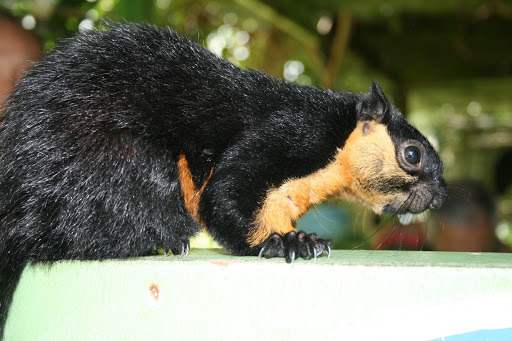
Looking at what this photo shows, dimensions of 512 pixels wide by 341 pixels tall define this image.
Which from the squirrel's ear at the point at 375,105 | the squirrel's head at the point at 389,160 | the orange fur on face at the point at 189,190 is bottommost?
the orange fur on face at the point at 189,190

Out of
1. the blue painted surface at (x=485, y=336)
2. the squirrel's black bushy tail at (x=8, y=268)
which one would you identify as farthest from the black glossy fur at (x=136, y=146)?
the blue painted surface at (x=485, y=336)

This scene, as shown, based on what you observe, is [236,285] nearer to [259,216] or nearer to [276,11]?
[259,216]

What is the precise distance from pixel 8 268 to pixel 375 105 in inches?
66.3

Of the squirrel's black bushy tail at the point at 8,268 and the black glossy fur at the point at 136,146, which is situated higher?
the black glossy fur at the point at 136,146

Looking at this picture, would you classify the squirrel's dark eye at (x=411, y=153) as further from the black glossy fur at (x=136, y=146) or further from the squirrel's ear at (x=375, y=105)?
the black glossy fur at (x=136, y=146)

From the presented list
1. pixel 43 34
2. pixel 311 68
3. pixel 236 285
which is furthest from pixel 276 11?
pixel 236 285

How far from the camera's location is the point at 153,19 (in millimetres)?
4746

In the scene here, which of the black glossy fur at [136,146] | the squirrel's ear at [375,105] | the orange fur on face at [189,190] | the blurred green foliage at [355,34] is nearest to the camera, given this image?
the black glossy fur at [136,146]

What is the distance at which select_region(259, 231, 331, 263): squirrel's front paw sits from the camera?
217 centimetres

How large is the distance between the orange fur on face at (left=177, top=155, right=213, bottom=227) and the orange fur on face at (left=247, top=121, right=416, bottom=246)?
362mm

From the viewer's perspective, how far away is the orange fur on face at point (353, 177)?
255 centimetres

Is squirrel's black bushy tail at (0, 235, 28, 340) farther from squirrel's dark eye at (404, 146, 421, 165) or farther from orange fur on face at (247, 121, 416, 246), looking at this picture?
squirrel's dark eye at (404, 146, 421, 165)

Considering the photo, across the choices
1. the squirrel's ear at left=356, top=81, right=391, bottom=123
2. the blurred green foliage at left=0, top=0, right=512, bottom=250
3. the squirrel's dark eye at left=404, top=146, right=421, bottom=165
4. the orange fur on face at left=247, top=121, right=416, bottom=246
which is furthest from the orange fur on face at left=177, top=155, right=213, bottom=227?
the blurred green foliage at left=0, top=0, right=512, bottom=250

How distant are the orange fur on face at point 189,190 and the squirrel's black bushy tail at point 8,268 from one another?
2.28 feet
